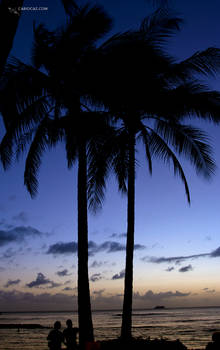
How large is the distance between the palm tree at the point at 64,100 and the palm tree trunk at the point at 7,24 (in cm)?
766

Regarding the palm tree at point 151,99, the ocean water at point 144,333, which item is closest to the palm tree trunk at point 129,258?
the palm tree at point 151,99

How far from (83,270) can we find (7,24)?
28.1 feet

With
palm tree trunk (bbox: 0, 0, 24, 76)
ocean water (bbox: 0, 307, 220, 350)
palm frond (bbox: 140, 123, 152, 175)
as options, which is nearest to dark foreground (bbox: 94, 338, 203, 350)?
palm frond (bbox: 140, 123, 152, 175)

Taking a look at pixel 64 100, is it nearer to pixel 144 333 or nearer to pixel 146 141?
pixel 146 141

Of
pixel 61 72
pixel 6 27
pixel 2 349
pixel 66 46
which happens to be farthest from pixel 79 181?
pixel 2 349

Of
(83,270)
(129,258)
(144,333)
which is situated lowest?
(144,333)

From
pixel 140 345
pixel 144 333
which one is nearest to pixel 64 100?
pixel 140 345

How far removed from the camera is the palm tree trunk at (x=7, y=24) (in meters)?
3.61

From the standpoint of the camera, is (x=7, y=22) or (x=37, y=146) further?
(x=37, y=146)

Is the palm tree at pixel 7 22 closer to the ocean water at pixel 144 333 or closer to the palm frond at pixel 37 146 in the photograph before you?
the palm frond at pixel 37 146

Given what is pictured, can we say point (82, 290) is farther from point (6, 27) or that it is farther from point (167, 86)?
point (6, 27)

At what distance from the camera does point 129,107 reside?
1261 centimetres

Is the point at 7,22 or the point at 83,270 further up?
the point at 7,22

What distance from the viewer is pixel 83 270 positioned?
10930 millimetres
